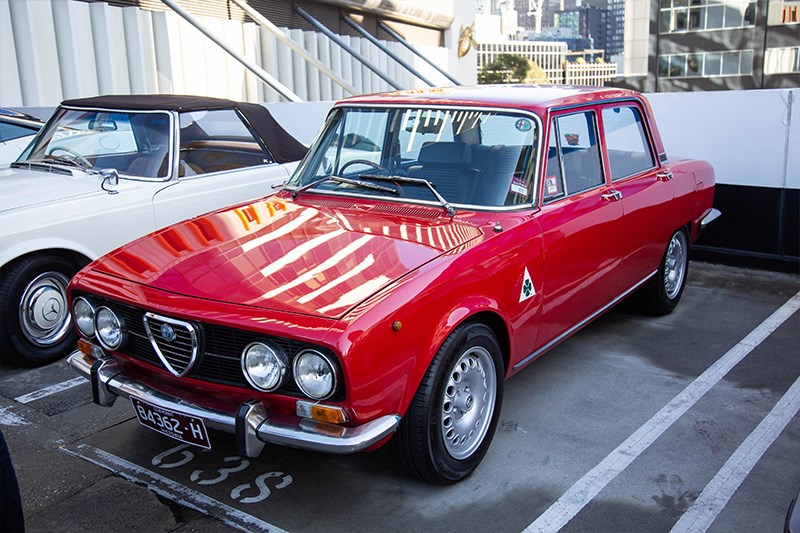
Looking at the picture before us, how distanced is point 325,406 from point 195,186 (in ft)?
10.8

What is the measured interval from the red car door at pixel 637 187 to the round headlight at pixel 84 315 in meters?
3.17

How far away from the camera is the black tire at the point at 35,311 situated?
4.86 m

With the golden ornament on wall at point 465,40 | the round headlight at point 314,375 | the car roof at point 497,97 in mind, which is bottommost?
the round headlight at point 314,375

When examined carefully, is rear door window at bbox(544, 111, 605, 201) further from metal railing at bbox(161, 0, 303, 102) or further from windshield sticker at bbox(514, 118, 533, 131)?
metal railing at bbox(161, 0, 303, 102)

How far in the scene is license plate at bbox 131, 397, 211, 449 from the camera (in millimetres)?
3195

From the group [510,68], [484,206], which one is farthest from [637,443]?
[510,68]

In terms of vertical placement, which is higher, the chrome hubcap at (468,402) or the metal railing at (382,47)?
the metal railing at (382,47)

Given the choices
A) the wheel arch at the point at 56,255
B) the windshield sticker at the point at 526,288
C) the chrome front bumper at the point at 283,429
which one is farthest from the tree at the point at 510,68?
the chrome front bumper at the point at 283,429

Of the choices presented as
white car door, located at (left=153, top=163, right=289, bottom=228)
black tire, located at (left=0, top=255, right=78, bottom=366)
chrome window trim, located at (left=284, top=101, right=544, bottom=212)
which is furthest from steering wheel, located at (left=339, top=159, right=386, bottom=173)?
black tire, located at (left=0, top=255, right=78, bottom=366)

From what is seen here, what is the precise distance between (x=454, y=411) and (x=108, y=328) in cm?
164

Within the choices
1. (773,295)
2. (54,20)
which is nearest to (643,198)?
(773,295)

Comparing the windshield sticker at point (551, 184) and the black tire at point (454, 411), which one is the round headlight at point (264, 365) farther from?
the windshield sticker at point (551, 184)

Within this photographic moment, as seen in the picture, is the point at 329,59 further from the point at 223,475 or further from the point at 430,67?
the point at 223,475

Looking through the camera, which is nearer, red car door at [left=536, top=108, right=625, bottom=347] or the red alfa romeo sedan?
the red alfa romeo sedan
